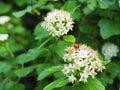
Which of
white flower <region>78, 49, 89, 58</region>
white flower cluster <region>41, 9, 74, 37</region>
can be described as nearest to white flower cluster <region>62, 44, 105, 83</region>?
white flower <region>78, 49, 89, 58</region>

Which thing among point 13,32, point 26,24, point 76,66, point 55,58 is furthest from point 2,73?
point 26,24

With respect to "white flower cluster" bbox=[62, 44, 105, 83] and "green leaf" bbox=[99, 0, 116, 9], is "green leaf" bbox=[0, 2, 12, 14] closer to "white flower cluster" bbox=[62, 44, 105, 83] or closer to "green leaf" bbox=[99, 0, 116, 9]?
"green leaf" bbox=[99, 0, 116, 9]

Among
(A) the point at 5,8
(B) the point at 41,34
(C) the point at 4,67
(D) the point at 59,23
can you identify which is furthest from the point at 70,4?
(A) the point at 5,8

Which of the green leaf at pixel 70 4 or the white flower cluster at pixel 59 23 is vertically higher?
the green leaf at pixel 70 4

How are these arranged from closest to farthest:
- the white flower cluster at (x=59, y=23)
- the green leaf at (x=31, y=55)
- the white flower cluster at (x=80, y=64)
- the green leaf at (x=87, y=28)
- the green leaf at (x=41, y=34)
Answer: the white flower cluster at (x=80, y=64), the white flower cluster at (x=59, y=23), the green leaf at (x=41, y=34), the green leaf at (x=31, y=55), the green leaf at (x=87, y=28)

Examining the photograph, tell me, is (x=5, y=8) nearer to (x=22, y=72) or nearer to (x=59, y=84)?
(x=22, y=72)

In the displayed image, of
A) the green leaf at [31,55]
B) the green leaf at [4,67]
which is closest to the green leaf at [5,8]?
the green leaf at [4,67]

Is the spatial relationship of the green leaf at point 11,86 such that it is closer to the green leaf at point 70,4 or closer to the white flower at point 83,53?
the green leaf at point 70,4
